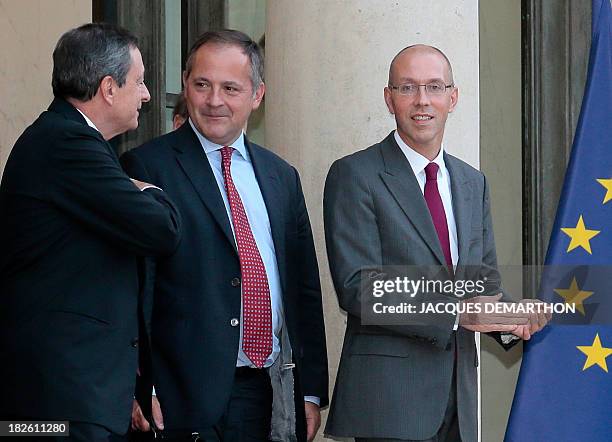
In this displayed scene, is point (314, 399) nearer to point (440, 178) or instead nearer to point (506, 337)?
point (506, 337)

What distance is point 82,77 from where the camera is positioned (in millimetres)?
3926

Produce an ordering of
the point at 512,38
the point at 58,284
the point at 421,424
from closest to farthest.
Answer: the point at 58,284 < the point at 421,424 < the point at 512,38

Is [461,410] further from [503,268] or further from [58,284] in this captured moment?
[503,268]

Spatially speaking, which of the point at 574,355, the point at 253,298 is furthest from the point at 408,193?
the point at 574,355

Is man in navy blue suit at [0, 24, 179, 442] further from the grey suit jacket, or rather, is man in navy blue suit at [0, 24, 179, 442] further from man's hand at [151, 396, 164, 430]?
the grey suit jacket

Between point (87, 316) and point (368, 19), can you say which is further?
point (368, 19)

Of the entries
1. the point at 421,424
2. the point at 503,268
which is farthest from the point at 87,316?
the point at 503,268

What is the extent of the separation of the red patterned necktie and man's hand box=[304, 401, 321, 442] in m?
0.33

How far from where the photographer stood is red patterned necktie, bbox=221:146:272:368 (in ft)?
14.0

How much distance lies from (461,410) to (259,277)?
0.76m

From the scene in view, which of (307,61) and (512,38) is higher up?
(512,38)

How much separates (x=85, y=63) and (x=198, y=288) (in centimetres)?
79

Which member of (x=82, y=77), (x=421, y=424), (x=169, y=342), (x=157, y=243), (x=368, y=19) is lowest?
(x=421, y=424)

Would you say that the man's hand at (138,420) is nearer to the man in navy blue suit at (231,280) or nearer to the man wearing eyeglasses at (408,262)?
the man in navy blue suit at (231,280)
